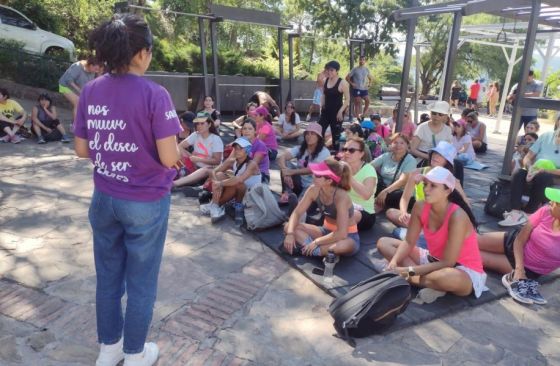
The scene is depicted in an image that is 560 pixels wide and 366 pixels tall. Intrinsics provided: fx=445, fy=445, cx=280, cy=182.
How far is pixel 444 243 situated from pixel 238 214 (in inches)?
90.4

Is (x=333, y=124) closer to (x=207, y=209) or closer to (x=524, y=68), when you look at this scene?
(x=524, y=68)

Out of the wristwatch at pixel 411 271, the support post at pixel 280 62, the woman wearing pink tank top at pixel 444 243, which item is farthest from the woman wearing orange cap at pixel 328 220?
the support post at pixel 280 62

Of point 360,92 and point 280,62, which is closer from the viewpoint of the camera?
point 280,62

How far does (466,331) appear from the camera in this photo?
9.86ft

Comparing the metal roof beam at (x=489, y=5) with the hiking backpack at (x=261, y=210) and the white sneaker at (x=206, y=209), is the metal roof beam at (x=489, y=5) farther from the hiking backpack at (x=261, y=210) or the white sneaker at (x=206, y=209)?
the white sneaker at (x=206, y=209)

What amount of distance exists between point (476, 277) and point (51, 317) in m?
2.96

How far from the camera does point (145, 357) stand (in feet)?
7.80

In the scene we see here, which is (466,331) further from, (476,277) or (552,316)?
(552,316)

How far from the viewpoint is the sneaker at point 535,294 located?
342 cm

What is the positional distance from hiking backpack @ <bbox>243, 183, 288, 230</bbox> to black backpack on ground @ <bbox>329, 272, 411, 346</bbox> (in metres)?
1.63

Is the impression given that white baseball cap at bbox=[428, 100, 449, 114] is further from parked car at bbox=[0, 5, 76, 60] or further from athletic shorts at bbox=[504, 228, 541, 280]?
parked car at bbox=[0, 5, 76, 60]

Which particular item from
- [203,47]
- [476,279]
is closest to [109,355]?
[476,279]

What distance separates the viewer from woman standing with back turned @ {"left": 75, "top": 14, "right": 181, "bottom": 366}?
6.21ft

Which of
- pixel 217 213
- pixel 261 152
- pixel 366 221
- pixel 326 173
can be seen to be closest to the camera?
pixel 326 173
